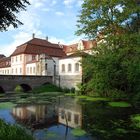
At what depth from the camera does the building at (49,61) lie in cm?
4981

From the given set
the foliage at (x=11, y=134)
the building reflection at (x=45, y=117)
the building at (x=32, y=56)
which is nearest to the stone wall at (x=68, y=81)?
the building at (x=32, y=56)

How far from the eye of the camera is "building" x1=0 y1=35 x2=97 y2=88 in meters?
49.8

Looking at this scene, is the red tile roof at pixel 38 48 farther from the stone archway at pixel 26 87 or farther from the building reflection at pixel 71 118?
the building reflection at pixel 71 118

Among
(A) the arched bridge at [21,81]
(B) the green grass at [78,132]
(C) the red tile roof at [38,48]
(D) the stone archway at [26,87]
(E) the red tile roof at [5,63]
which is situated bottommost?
(B) the green grass at [78,132]

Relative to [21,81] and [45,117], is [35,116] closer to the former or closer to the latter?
[45,117]

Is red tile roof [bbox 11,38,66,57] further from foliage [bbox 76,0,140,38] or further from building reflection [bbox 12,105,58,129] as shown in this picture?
building reflection [bbox 12,105,58,129]

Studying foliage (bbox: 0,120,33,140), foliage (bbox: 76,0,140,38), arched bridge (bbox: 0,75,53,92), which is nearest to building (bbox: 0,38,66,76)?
arched bridge (bbox: 0,75,53,92)

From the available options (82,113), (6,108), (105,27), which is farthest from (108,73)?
(6,108)

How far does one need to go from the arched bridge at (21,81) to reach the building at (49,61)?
8.45 feet

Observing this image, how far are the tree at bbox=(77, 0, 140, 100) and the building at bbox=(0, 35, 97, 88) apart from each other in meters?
2.45

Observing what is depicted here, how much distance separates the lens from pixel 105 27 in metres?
37.6

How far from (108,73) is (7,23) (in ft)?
Answer: 70.2

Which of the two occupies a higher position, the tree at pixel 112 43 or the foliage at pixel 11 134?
the tree at pixel 112 43

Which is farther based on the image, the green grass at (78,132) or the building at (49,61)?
the building at (49,61)
